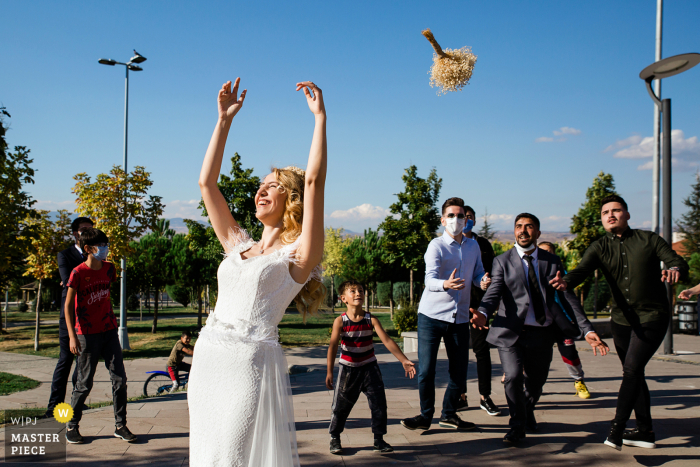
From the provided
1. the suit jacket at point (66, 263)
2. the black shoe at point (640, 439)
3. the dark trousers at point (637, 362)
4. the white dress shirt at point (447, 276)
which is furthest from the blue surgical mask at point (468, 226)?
the suit jacket at point (66, 263)

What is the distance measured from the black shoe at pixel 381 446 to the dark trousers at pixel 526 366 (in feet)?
3.85

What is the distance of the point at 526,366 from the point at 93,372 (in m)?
4.14

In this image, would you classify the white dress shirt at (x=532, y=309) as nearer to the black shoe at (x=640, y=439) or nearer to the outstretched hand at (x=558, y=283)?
the outstretched hand at (x=558, y=283)

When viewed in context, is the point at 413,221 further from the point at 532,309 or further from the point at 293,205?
the point at 293,205

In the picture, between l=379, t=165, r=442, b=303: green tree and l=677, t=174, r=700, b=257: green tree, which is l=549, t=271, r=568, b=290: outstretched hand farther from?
l=677, t=174, r=700, b=257: green tree

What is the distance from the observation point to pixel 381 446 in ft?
14.5

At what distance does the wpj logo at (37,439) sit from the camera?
428cm

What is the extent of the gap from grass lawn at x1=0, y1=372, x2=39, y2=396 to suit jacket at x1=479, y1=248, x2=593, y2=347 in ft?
25.2

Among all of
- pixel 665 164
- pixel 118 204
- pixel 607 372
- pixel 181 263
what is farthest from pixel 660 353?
pixel 181 263

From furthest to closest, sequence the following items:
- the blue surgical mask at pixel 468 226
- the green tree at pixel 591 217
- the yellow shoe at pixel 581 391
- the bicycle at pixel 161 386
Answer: the green tree at pixel 591 217
the bicycle at pixel 161 386
the yellow shoe at pixel 581 391
the blue surgical mask at pixel 468 226

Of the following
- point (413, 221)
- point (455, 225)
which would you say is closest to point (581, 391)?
point (455, 225)

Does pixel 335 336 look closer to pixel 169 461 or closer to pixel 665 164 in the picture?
pixel 169 461

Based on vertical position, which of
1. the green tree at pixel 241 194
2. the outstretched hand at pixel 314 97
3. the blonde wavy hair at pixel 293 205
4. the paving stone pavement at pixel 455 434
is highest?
the green tree at pixel 241 194

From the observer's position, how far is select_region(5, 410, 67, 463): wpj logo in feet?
14.0
